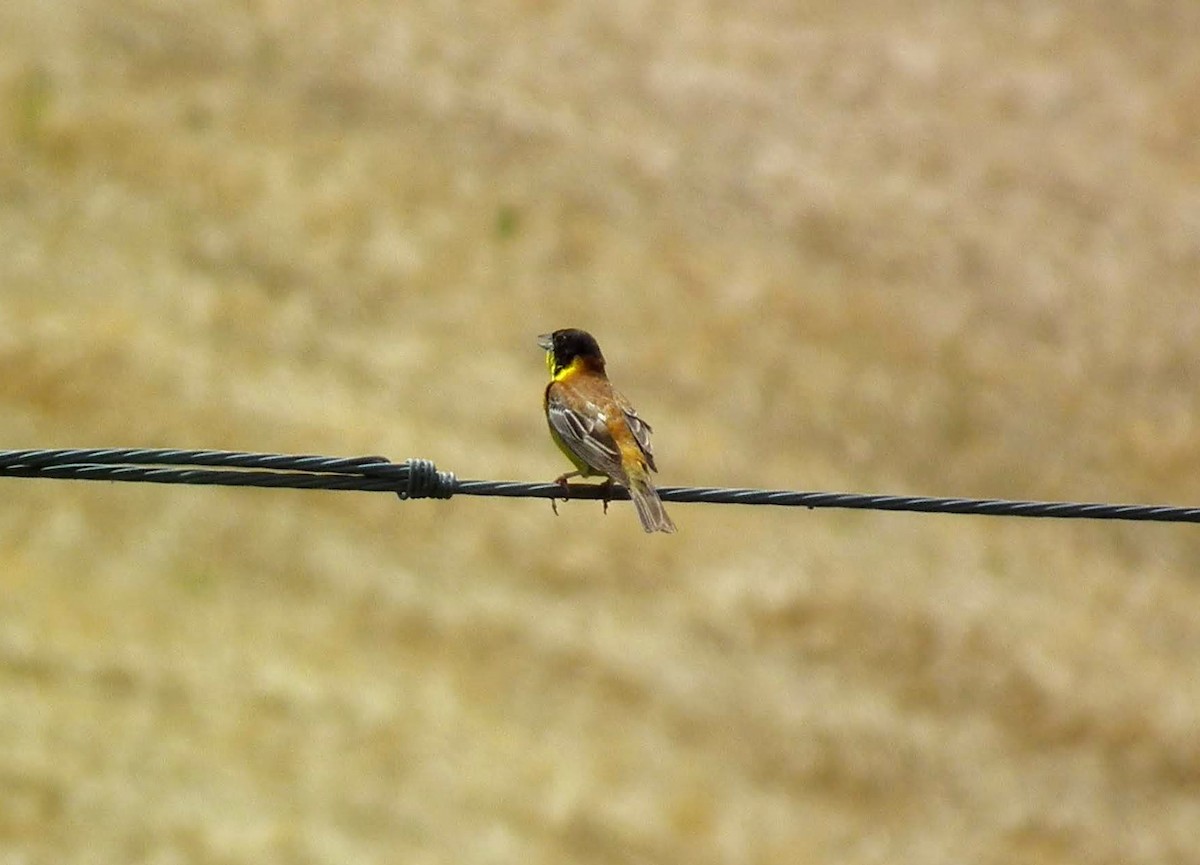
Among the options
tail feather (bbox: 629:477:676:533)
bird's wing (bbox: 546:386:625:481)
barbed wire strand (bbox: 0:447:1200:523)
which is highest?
bird's wing (bbox: 546:386:625:481)

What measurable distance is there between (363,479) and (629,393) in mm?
19383

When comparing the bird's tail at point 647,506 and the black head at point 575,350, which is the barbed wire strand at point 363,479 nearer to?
the bird's tail at point 647,506

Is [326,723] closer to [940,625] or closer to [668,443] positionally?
[668,443]

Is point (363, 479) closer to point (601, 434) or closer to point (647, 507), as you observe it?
point (647, 507)

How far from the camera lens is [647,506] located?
386 inches

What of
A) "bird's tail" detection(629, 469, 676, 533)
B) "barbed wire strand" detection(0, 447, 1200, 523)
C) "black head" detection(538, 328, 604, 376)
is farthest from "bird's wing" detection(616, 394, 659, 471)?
"barbed wire strand" detection(0, 447, 1200, 523)

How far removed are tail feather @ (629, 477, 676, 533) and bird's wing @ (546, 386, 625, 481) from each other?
126mm

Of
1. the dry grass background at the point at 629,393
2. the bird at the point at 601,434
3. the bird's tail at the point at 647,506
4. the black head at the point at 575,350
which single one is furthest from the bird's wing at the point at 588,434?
the dry grass background at the point at 629,393

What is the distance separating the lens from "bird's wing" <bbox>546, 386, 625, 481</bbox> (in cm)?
1017

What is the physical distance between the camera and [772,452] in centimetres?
2659

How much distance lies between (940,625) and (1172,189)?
8.95m

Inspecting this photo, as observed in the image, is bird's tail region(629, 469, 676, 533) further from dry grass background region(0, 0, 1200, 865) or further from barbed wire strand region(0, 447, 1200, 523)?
dry grass background region(0, 0, 1200, 865)

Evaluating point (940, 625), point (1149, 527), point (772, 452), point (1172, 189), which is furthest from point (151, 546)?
point (1172, 189)

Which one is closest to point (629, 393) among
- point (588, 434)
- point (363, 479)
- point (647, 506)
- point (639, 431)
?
point (639, 431)
